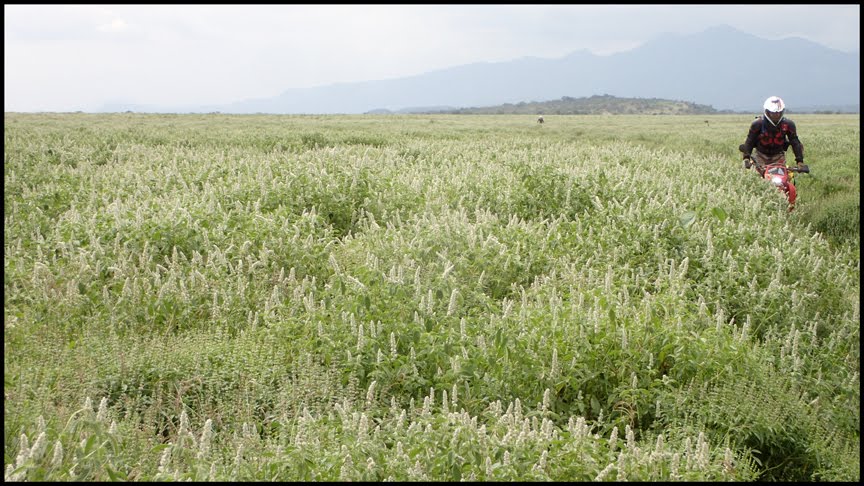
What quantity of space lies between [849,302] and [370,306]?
16.3ft

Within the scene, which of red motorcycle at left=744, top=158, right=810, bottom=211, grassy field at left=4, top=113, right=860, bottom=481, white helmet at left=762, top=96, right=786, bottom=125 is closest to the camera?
grassy field at left=4, top=113, right=860, bottom=481

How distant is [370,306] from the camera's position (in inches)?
211

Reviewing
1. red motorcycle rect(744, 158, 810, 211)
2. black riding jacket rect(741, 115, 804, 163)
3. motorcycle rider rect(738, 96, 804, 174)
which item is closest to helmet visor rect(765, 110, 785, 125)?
motorcycle rider rect(738, 96, 804, 174)

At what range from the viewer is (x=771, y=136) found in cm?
1211

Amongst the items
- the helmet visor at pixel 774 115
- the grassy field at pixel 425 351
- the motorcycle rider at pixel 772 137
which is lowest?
the grassy field at pixel 425 351

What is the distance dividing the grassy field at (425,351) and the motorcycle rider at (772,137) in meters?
3.07

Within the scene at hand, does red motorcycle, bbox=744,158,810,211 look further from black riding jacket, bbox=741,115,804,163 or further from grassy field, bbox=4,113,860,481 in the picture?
grassy field, bbox=4,113,860,481

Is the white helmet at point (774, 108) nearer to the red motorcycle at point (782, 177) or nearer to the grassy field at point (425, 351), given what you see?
the red motorcycle at point (782, 177)

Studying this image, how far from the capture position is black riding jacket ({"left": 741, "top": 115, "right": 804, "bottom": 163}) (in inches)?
465

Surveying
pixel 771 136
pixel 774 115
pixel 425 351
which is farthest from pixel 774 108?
pixel 425 351

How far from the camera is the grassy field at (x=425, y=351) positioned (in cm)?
334

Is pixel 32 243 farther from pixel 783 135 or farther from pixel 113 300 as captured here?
pixel 783 135

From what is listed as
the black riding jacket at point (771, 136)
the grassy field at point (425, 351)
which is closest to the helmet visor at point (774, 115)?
the black riding jacket at point (771, 136)

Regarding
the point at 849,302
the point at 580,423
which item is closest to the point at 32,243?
the point at 580,423
